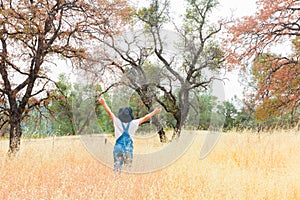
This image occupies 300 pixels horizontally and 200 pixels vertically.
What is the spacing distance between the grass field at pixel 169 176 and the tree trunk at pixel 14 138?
0.23 meters

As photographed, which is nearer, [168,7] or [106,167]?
[106,167]

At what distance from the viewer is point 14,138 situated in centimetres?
827

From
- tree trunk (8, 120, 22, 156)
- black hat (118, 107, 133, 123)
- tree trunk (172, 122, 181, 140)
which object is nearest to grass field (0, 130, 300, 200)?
tree trunk (8, 120, 22, 156)

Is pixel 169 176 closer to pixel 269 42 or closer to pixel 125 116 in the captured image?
pixel 125 116

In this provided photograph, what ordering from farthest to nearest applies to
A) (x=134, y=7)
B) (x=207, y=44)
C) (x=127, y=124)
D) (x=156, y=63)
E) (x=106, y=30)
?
(x=207, y=44) < (x=134, y=7) < (x=106, y=30) < (x=156, y=63) < (x=127, y=124)

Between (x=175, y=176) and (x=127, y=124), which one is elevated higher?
(x=127, y=124)

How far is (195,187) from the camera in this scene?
5.32 metres

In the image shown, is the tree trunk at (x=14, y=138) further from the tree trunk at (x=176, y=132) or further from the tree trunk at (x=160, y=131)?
the tree trunk at (x=176, y=132)

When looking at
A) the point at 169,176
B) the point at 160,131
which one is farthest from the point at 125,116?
the point at 160,131

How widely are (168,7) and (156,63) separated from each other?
3.66 meters

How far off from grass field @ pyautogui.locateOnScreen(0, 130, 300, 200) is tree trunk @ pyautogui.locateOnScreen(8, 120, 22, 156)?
226 mm

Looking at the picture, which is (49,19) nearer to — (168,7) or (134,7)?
(134,7)

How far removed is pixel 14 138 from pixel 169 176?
14.1ft

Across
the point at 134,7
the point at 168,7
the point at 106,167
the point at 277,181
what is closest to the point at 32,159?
the point at 106,167
